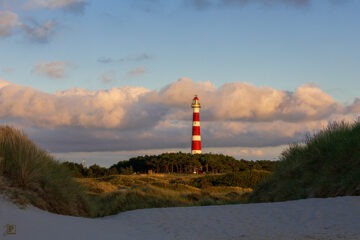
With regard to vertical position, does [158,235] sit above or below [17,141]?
below

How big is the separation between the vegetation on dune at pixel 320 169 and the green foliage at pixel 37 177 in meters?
7.30

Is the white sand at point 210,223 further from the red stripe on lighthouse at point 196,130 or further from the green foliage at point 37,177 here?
the red stripe on lighthouse at point 196,130

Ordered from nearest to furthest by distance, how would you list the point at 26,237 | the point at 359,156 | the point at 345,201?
1. the point at 26,237
2. the point at 345,201
3. the point at 359,156

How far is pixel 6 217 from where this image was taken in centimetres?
1157

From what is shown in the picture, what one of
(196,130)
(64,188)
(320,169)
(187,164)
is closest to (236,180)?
(187,164)

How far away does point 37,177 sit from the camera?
1473cm

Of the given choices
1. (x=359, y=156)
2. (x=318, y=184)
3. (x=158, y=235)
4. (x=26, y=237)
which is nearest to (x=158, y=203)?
(x=318, y=184)

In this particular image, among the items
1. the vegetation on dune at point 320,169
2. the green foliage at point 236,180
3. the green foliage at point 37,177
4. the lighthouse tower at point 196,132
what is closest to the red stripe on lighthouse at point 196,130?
the lighthouse tower at point 196,132

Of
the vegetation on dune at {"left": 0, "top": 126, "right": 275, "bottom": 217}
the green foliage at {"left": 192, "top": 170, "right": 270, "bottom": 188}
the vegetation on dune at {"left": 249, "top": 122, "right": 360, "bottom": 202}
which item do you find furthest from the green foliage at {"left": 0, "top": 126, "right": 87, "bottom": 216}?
the green foliage at {"left": 192, "top": 170, "right": 270, "bottom": 188}

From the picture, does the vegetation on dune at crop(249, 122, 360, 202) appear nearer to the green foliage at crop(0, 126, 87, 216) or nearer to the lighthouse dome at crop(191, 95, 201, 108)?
the green foliage at crop(0, 126, 87, 216)

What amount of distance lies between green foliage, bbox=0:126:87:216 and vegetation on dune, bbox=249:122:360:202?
730 centimetres

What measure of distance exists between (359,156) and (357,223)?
5.77 meters

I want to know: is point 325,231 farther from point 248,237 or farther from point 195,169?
point 195,169

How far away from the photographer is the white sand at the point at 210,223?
37.3 ft
